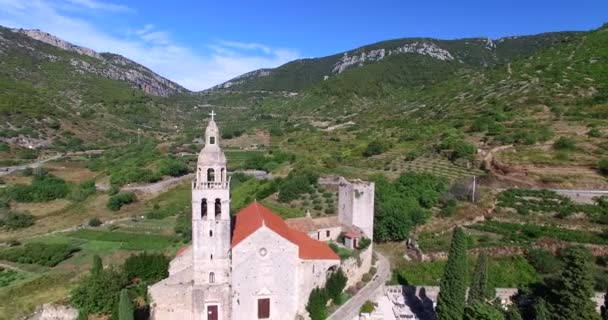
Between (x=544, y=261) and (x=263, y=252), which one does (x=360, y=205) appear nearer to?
(x=263, y=252)

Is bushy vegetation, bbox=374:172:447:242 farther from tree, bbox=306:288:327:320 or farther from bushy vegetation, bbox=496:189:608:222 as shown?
tree, bbox=306:288:327:320

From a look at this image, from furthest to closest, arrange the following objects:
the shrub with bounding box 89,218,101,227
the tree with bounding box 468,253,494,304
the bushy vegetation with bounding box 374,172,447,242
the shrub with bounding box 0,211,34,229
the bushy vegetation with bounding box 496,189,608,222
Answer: the shrub with bounding box 0,211,34,229 < the shrub with bounding box 89,218,101,227 < the bushy vegetation with bounding box 496,189,608,222 < the bushy vegetation with bounding box 374,172,447,242 < the tree with bounding box 468,253,494,304

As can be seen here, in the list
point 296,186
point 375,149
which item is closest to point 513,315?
point 296,186

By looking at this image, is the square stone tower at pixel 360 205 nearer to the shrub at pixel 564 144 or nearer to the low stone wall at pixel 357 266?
the low stone wall at pixel 357 266

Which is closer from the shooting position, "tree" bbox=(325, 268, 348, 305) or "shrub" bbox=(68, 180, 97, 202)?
"tree" bbox=(325, 268, 348, 305)

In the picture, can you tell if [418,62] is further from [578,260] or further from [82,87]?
[578,260]

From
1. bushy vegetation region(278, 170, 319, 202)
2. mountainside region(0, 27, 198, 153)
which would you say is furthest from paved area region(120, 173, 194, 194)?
mountainside region(0, 27, 198, 153)

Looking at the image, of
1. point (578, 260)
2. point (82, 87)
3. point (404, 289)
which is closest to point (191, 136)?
point (82, 87)
